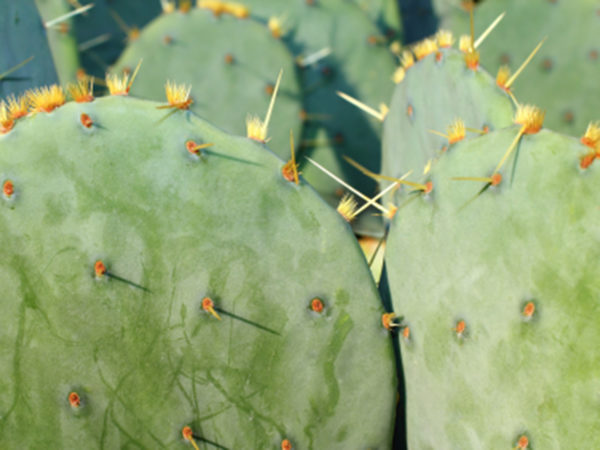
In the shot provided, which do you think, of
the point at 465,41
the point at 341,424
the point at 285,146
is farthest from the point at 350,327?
the point at 285,146

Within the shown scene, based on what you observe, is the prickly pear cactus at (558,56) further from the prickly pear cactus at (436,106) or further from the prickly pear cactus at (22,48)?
the prickly pear cactus at (22,48)

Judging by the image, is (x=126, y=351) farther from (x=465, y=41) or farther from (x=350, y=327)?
(x=465, y=41)

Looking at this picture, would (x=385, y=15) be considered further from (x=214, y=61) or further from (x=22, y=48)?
(x=22, y=48)

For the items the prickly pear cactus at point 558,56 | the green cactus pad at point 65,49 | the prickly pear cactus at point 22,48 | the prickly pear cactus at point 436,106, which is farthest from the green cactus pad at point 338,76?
the prickly pear cactus at point 22,48

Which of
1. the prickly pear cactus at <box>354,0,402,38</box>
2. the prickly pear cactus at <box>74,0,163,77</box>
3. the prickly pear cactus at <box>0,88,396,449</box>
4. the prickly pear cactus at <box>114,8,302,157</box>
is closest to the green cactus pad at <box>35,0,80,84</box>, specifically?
the prickly pear cactus at <box>114,8,302,157</box>

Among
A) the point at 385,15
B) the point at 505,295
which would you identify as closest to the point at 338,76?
the point at 385,15

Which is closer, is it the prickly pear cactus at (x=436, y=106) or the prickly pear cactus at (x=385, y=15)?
the prickly pear cactus at (x=436, y=106)
